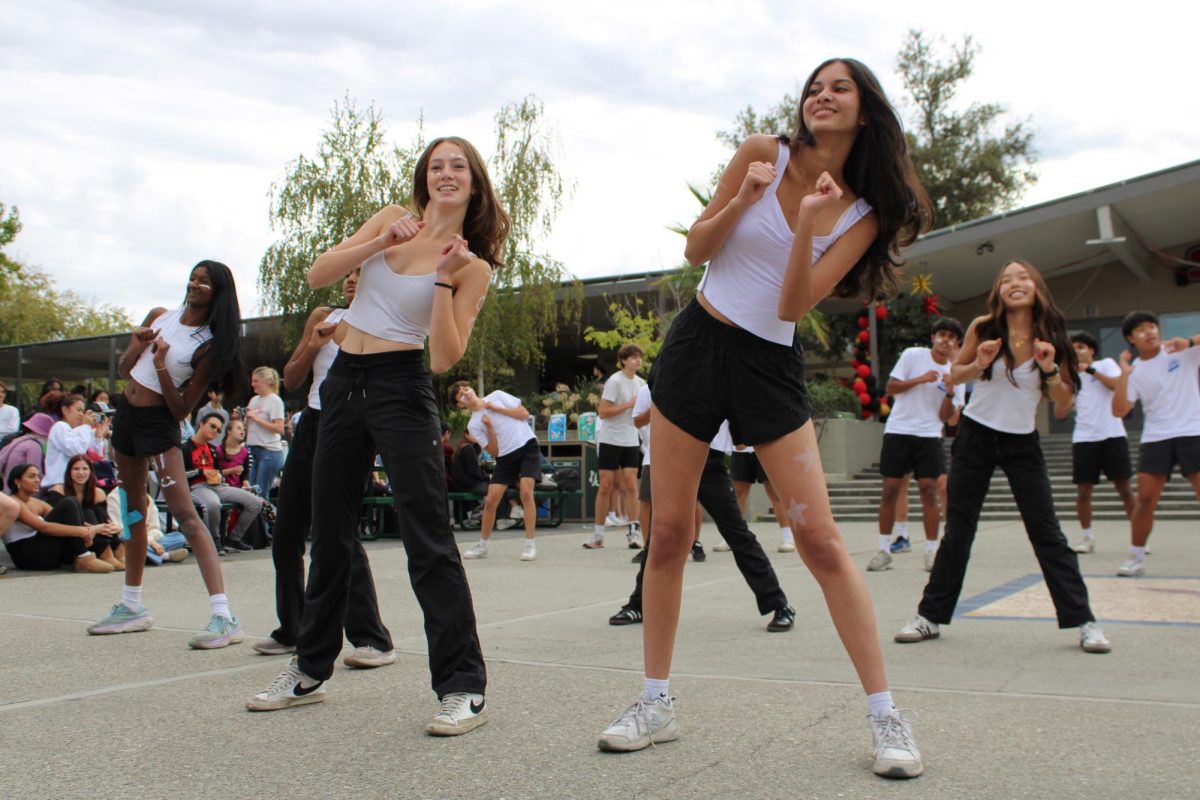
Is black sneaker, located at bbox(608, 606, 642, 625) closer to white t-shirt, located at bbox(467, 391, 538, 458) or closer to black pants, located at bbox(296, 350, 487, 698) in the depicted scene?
black pants, located at bbox(296, 350, 487, 698)

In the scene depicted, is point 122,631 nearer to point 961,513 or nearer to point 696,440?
point 696,440

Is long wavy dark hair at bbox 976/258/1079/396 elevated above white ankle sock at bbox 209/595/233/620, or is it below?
above

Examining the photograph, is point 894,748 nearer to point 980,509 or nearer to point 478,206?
point 478,206

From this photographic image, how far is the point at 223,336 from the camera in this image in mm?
5520

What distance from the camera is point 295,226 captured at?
23.1 meters

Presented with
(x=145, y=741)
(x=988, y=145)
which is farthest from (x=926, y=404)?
(x=988, y=145)

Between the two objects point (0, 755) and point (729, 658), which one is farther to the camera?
point (729, 658)

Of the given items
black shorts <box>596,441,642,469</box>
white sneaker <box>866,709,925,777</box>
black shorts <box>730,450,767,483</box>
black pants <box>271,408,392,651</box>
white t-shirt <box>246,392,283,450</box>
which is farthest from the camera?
white t-shirt <box>246,392,283,450</box>

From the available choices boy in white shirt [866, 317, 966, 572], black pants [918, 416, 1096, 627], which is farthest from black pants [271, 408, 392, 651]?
boy in white shirt [866, 317, 966, 572]

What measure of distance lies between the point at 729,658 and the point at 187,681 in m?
2.23

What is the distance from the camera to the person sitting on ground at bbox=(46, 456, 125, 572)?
930 centimetres

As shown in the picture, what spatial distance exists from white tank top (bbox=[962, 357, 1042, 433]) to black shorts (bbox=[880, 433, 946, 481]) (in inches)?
141

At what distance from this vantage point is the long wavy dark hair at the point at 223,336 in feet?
18.0

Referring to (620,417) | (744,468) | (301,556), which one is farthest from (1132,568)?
(301,556)
